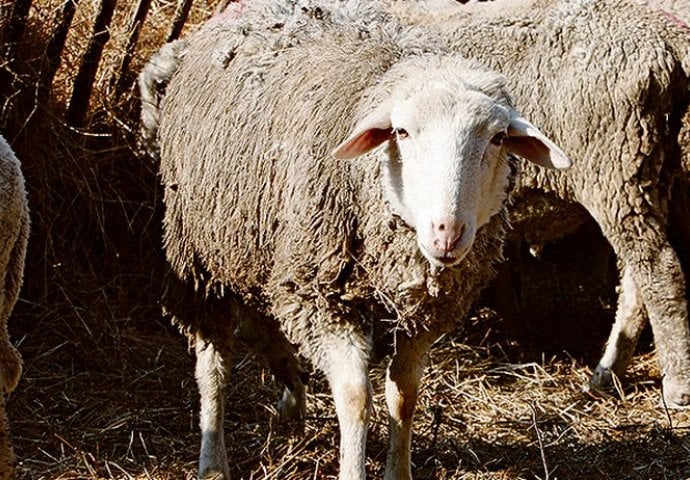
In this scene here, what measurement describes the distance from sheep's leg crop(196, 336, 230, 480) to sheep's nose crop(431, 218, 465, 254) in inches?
55.9

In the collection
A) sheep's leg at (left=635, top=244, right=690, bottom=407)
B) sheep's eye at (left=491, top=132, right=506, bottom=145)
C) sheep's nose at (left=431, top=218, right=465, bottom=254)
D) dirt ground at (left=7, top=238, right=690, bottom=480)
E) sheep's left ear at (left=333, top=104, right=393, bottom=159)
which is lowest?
dirt ground at (left=7, top=238, right=690, bottom=480)

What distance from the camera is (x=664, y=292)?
5.21 meters

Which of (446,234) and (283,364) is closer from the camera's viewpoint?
(446,234)

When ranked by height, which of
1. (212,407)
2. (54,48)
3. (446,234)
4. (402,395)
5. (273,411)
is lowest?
(273,411)

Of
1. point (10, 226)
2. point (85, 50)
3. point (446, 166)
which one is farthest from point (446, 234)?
point (85, 50)

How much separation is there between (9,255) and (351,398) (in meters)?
1.13

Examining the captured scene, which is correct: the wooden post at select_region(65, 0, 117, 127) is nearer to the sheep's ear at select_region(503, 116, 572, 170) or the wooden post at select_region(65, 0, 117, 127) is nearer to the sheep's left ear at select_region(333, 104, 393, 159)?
the sheep's left ear at select_region(333, 104, 393, 159)

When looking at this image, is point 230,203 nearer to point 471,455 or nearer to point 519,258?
point 471,455

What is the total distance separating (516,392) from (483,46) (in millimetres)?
1574

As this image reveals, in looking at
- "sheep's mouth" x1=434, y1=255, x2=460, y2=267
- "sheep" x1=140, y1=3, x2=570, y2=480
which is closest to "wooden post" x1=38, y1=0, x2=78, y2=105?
"sheep" x1=140, y1=3, x2=570, y2=480

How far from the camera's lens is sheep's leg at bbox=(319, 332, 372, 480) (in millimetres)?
3740

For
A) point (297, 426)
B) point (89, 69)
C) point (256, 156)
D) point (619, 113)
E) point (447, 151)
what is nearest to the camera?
point (447, 151)

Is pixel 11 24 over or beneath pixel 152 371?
over

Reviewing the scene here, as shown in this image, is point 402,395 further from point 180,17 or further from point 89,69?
point 180,17
